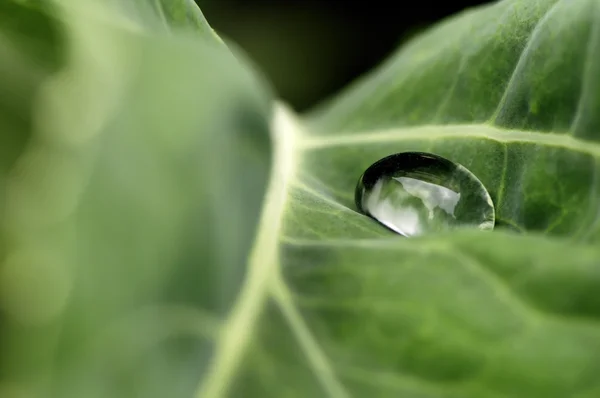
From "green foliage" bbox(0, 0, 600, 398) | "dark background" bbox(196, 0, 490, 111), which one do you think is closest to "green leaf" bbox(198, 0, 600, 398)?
"green foliage" bbox(0, 0, 600, 398)

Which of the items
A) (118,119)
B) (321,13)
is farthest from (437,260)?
(321,13)

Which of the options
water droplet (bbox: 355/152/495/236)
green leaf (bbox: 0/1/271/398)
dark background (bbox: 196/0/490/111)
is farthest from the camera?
dark background (bbox: 196/0/490/111)

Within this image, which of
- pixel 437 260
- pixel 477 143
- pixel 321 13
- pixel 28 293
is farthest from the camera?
pixel 321 13

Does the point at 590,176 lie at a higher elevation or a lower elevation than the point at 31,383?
higher

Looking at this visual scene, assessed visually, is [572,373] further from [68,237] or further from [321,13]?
[321,13]

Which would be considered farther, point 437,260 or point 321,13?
point 321,13

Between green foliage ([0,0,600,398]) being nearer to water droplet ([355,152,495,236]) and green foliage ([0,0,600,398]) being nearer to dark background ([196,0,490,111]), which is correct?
water droplet ([355,152,495,236])
